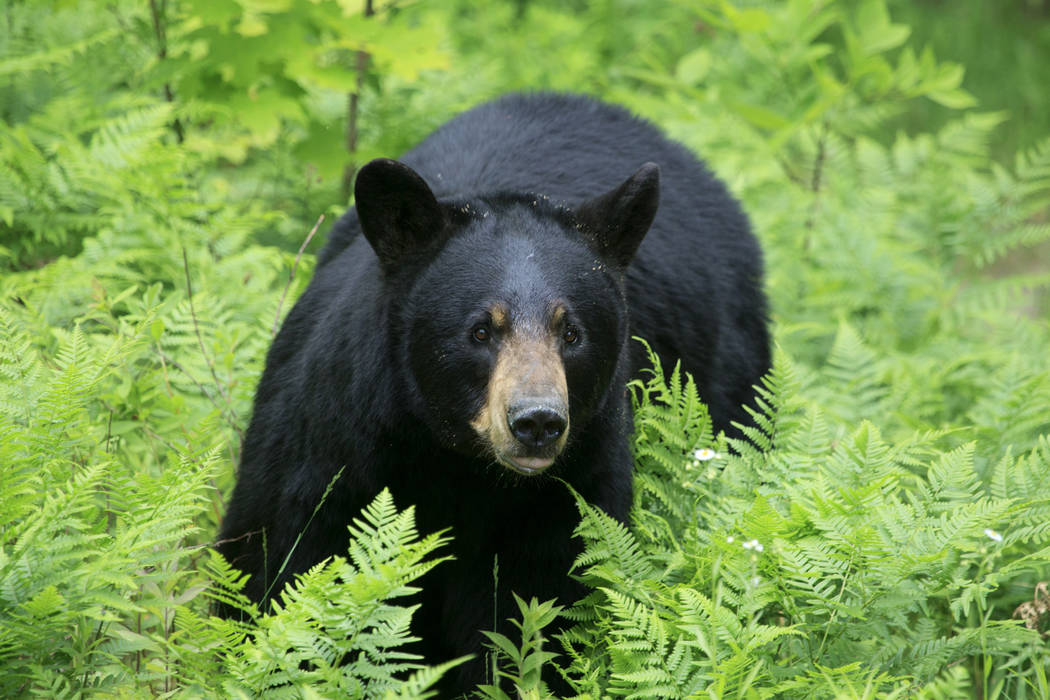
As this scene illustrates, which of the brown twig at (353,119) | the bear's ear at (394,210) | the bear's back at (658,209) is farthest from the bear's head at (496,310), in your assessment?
the brown twig at (353,119)

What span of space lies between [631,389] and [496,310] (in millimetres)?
1017

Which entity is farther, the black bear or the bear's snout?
the black bear

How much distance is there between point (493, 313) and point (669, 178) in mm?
2017

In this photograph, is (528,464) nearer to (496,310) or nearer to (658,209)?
(496,310)

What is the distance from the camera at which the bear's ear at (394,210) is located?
362 cm

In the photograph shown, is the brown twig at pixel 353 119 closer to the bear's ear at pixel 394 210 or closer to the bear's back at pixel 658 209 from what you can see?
the bear's back at pixel 658 209

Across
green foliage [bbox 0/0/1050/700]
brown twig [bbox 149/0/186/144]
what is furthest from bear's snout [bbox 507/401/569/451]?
brown twig [bbox 149/0/186/144]

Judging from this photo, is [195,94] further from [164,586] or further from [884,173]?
[884,173]

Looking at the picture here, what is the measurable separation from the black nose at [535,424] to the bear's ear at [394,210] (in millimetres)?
787

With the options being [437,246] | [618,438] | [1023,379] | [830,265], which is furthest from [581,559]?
[830,265]

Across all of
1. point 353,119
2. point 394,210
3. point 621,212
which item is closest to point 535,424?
point 394,210

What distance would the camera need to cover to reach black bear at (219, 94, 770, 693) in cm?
355

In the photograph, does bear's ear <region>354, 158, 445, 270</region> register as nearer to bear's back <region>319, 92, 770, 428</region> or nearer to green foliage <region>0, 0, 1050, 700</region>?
bear's back <region>319, 92, 770, 428</region>

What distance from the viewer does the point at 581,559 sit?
3.65 meters
